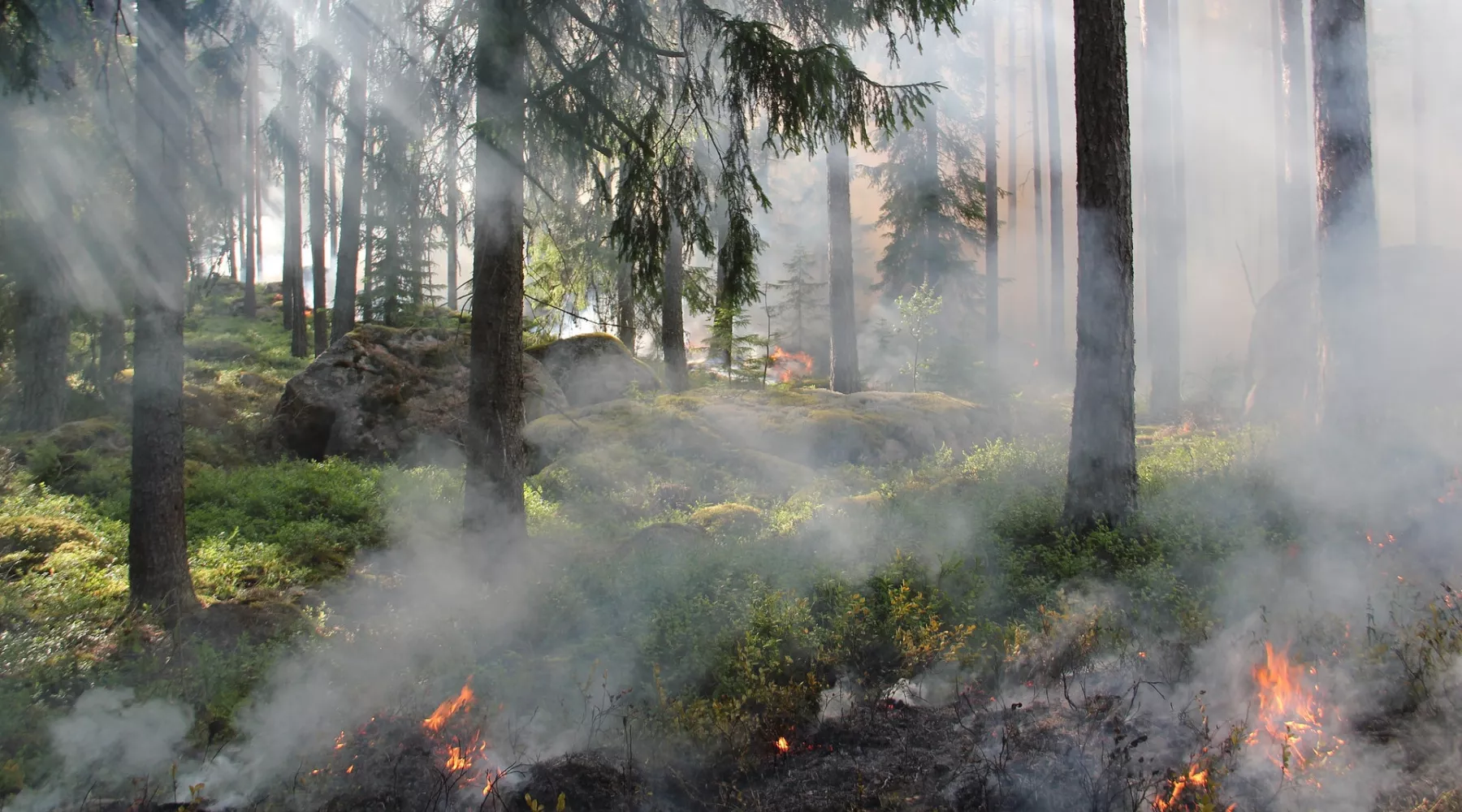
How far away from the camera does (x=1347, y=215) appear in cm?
886

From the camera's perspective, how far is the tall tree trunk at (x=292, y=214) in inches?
438

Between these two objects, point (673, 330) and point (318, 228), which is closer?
point (673, 330)

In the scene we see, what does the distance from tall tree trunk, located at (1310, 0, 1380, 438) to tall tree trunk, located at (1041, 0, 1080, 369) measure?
13949mm

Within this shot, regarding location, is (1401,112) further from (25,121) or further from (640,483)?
(25,121)

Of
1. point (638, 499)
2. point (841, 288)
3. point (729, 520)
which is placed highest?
point (841, 288)

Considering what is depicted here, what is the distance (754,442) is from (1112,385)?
4.86 meters

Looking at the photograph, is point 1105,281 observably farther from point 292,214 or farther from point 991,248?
point 292,214

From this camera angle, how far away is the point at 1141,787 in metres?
3.99

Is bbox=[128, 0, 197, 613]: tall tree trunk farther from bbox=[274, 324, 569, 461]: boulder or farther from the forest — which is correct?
bbox=[274, 324, 569, 461]: boulder

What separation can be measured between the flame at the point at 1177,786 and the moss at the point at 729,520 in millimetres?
4478

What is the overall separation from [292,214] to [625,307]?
12.9 metres

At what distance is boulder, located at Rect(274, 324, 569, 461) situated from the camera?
11133 millimetres

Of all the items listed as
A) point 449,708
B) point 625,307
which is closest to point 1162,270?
point 625,307

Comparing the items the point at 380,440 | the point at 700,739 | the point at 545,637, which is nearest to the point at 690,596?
the point at 545,637
